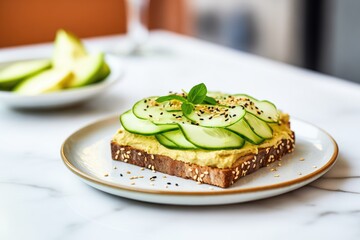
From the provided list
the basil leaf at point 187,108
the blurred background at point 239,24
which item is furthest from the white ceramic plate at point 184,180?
the blurred background at point 239,24

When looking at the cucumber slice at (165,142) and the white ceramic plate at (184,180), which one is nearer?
the white ceramic plate at (184,180)

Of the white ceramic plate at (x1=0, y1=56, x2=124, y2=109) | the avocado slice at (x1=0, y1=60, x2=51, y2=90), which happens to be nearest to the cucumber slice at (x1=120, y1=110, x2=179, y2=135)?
the white ceramic plate at (x1=0, y1=56, x2=124, y2=109)

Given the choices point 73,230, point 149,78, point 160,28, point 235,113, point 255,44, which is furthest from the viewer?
point 160,28

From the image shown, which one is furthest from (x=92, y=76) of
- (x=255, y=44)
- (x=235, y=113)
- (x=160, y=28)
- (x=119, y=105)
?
(x=160, y=28)

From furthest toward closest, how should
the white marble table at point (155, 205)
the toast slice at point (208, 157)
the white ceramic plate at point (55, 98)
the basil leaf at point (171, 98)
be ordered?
1. the white ceramic plate at point (55, 98)
2. the basil leaf at point (171, 98)
3. the toast slice at point (208, 157)
4. the white marble table at point (155, 205)

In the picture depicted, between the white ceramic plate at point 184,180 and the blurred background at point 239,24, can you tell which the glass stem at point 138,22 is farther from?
the blurred background at point 239,24

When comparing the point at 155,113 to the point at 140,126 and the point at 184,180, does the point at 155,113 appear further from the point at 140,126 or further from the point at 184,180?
the point at 184,180

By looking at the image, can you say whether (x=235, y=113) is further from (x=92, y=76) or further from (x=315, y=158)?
(x=92, y=76)

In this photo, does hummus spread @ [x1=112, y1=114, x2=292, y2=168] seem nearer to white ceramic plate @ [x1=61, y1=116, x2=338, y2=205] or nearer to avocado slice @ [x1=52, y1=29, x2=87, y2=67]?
white ceramic plate @ [x1=61, y1=116, x2=338, y2=205]
